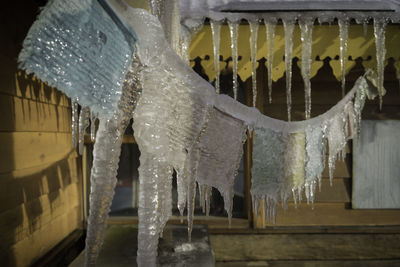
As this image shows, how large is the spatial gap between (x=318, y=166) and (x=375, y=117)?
2.11m

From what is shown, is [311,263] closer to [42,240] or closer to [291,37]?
[291,37]

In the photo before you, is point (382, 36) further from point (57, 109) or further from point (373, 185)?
point (57, 109)

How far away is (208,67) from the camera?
9.46 ft

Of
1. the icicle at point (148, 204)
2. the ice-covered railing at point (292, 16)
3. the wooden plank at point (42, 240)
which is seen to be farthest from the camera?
the ice-covered railing at point (292, 16)

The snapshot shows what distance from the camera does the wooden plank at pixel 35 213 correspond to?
218 cm

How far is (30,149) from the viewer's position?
2.51 meters

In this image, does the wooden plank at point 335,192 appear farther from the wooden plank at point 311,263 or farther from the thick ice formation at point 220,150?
the thick ice formation at point 220,150

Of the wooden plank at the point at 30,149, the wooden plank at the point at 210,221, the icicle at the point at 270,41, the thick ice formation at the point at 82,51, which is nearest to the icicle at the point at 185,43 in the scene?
the icicle at the point at 270,41

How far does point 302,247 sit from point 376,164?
180cm

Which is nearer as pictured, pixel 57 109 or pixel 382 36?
pixel 382 36

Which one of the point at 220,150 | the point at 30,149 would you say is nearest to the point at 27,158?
the point at 30,149

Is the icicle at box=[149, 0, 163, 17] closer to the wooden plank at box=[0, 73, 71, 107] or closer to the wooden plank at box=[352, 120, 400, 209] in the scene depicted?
the wooden plank at box=[0, 73, 71, 107]

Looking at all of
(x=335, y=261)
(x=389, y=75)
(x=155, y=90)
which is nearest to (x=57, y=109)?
(x=155, y=90)

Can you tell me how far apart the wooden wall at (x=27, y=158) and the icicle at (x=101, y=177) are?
142cm
